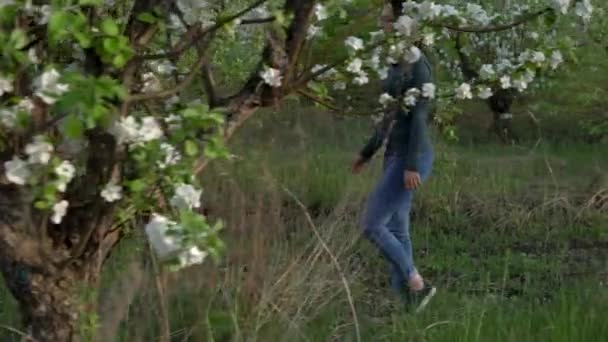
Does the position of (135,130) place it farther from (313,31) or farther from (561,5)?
(561,5)

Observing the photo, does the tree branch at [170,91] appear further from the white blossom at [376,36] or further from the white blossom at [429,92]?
the white blossom at [429,92]

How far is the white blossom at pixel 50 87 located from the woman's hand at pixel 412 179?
356 centimetres

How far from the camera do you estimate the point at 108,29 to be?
3.04 meters

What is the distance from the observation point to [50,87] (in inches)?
115

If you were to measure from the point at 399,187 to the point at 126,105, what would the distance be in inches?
133

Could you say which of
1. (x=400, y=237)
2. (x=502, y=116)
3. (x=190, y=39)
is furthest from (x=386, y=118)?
(x=502, y=116)

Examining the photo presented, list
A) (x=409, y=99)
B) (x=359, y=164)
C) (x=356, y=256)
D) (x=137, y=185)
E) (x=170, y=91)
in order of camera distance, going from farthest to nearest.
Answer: (x=356, y=256)
(x=359, y=164)
(x=409, y=99)
(x=170, y=91)
(x=137, y=185)

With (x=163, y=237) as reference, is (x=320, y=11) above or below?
above

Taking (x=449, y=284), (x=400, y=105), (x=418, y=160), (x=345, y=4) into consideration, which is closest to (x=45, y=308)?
(x=345, y=4)

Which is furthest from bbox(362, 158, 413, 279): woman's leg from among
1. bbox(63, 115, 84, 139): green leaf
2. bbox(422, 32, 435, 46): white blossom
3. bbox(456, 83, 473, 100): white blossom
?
bbox(63, 115, 84, 139): green leaf

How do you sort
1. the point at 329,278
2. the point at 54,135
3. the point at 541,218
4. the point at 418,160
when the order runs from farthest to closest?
the point at 541,218 < the point at 418,160 < the point at 329,278 < the point at 54,135

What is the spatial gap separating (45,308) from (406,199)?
3.07m

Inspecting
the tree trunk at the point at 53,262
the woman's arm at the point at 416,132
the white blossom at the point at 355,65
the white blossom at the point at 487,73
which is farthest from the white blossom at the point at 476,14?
the tree trunk at the point at 53,262

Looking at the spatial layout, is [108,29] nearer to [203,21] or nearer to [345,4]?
[203,21]
